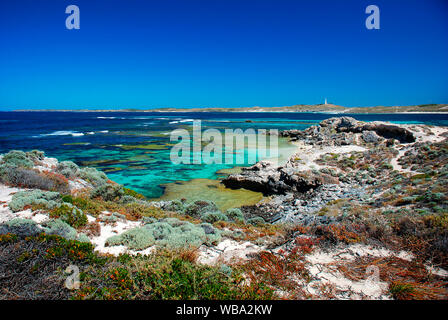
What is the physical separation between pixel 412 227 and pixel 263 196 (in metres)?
9.88

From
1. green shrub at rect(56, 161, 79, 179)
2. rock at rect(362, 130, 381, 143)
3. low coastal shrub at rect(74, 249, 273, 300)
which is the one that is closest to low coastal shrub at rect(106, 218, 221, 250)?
low coastal shrub at rect(74, 249, 273, 300)

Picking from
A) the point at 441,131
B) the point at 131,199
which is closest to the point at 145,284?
the point at 131,199

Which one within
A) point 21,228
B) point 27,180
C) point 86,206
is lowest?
point 86,206

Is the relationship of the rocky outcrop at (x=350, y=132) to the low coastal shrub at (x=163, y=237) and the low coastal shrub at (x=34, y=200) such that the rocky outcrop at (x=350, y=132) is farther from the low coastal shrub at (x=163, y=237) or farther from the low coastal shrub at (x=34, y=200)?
the low coastal shrub at (x=34, y=200)

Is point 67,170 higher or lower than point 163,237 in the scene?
higher

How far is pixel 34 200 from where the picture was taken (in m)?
7.59

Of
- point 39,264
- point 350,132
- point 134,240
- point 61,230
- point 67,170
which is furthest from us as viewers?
point 350,132

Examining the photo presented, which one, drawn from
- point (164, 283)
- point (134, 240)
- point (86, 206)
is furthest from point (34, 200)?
point (164, 283)

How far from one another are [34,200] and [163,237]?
15.3 ft

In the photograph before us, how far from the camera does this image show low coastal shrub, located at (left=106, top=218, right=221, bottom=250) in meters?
5.93

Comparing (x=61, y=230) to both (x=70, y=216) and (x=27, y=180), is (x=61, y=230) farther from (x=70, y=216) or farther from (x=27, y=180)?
(x=27, y=180)

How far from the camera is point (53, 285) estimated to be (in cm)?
376

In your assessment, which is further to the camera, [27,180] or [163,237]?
[27,180]

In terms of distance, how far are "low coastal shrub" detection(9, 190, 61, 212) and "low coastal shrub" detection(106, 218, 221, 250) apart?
2.99 meters
